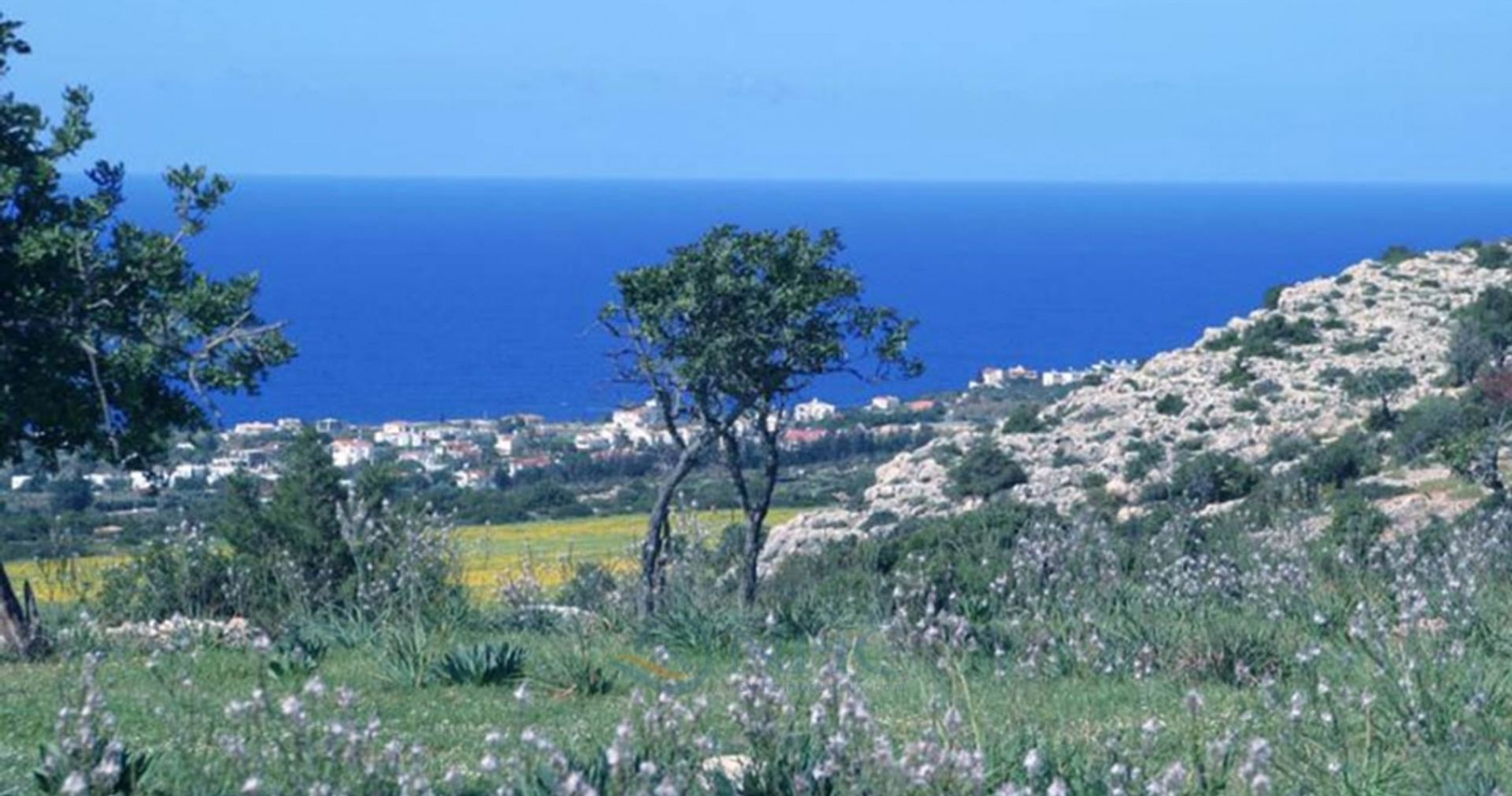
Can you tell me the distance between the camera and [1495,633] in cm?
775

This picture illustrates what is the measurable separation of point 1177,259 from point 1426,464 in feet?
515

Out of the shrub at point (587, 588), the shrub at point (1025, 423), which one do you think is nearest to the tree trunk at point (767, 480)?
the shrub at point (587, 588)

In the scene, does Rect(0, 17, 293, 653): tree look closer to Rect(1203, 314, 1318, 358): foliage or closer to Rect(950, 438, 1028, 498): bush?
Rect(950, 438, 1028, 498): bush

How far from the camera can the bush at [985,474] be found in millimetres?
30438

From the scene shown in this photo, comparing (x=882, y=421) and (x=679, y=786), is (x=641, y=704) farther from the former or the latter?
(x=882, y=421)

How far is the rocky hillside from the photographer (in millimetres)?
29469

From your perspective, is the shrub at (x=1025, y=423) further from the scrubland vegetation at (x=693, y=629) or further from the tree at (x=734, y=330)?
the tree at (x=734, y=330)

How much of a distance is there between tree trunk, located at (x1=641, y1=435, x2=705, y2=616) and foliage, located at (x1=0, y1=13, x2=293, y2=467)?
2471 millimetres

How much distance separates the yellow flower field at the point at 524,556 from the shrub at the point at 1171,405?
6.77 metres

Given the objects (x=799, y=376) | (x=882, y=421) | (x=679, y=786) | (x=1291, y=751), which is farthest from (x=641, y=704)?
(x=882, y=421)

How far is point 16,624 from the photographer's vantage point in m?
9.82

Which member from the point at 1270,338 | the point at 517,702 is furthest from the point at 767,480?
the point at 1270,338

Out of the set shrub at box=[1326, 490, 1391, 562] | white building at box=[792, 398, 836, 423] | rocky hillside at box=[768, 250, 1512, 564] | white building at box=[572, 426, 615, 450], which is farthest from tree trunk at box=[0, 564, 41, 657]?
white building at box=[792, 398, 836, 423]

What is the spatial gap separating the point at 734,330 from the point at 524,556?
4726 millimetres
